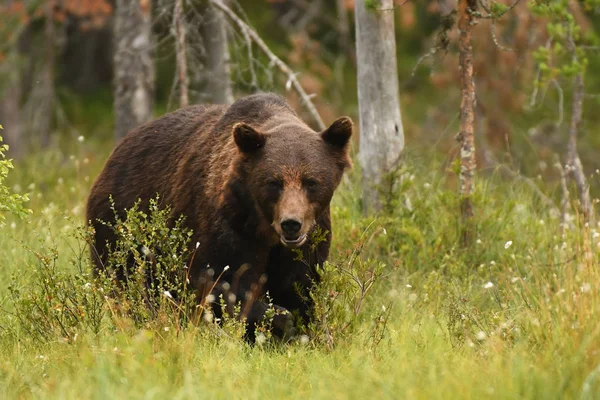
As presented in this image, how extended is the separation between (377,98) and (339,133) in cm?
209

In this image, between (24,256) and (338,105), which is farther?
(338,105)

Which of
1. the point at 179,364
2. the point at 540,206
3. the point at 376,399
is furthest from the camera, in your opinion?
the point at 540,206

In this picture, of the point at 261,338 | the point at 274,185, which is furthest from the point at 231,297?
the point at 274,185

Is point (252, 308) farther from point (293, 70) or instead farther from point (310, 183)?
point (293, 70)

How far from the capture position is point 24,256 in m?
7.16

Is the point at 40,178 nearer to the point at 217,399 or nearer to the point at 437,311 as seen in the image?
the point at 437,311

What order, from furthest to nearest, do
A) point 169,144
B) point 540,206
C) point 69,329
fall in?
point 540,206, point 169,144, point 69,329

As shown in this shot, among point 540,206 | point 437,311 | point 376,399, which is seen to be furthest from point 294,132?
point 540,206

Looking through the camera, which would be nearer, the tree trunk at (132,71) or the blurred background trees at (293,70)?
the blurred background trees at (293,70)

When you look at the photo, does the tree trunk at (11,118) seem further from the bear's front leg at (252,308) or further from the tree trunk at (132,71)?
the bear's front leg at (252,308)

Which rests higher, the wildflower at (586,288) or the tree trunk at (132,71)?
the tree trunk at (132,71)

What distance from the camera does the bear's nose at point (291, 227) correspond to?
5.52 meters

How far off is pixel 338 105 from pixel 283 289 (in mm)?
13646

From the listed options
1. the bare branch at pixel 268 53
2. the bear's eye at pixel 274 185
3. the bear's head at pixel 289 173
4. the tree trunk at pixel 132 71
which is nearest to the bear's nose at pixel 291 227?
the bear's head at pixel 289 173
